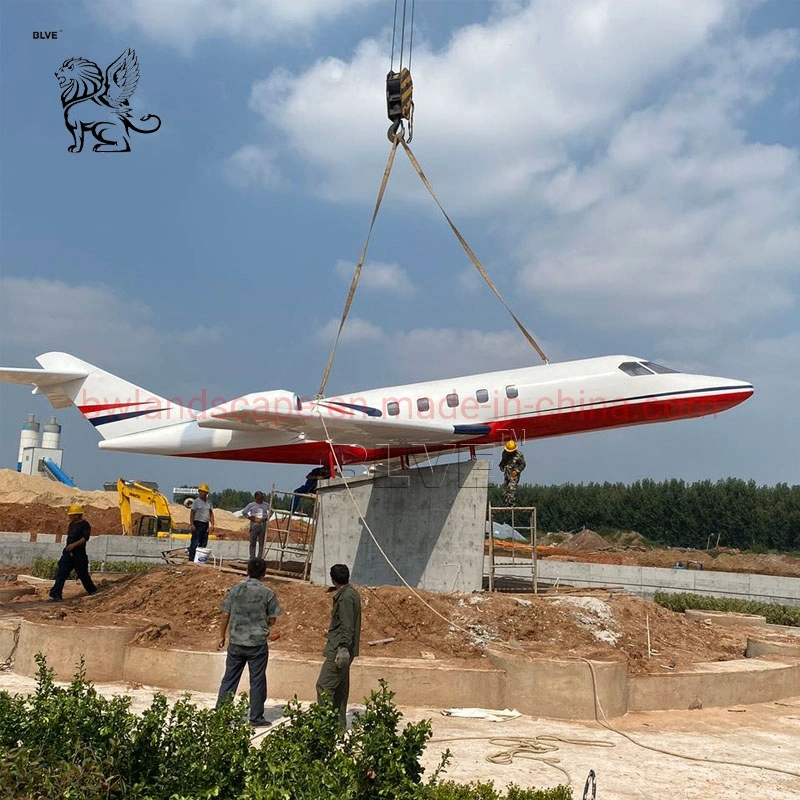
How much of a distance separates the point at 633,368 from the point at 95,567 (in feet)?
60.0

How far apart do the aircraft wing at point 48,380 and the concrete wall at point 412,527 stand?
8.35 metres

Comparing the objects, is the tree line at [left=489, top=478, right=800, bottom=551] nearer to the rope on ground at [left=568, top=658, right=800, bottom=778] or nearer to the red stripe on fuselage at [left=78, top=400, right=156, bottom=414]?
the red stripe on fuselage at [left=78, top=400, right=156, bottom=414]

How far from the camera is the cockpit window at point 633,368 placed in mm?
18328

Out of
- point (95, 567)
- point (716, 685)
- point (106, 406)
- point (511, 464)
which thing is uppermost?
point (106, 406)

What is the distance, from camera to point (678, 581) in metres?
29.5

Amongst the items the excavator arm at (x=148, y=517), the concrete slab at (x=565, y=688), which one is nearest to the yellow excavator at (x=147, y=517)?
the excavator arm at (x=148, y=517)

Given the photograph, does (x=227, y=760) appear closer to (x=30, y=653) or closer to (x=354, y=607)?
(x=354, y=607)

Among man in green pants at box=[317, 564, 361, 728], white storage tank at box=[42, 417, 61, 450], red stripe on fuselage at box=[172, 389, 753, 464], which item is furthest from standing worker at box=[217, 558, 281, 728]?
white storage tank at box=[42, 417, 61, 450]

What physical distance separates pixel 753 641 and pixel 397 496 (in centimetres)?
761

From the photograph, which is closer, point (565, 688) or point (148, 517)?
point (565, 688)

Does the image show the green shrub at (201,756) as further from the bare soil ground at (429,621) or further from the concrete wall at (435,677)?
the bare soil ground at (429,621)

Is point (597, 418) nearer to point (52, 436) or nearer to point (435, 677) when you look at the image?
point (435, 677)

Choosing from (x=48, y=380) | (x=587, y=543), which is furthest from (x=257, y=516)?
(x=587, y=543)

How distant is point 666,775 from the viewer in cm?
834
